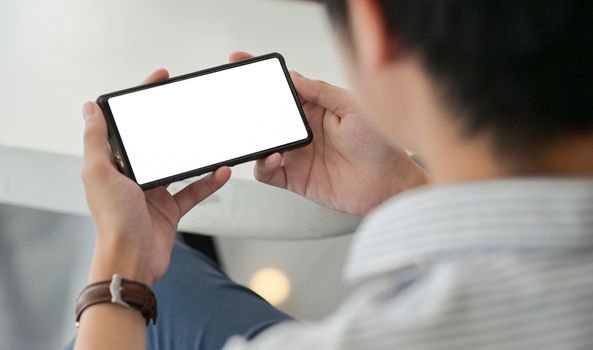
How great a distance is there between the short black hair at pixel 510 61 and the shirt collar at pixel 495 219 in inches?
0.7

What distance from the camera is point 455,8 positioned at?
29 centimetres

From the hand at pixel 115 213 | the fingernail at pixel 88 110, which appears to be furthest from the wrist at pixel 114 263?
the fingernail at pixel 88 110

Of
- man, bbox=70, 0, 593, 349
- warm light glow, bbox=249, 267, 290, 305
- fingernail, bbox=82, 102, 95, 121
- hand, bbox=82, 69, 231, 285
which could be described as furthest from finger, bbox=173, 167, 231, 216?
warm light glow, bbox=249, 267, 290, 305

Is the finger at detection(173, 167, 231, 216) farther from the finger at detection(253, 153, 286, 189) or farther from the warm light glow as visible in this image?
the warm light glow

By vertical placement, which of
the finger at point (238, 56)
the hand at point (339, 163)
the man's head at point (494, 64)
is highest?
the man's head at point (494, 64)

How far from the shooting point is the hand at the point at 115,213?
54cm

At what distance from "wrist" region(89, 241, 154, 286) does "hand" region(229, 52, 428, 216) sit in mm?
129

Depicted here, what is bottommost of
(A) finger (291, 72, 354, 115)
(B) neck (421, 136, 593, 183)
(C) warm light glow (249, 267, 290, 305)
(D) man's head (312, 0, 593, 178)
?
(C) warm light glow (249, 267, 290, 305)

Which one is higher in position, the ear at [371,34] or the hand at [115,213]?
the ear at [371,34]

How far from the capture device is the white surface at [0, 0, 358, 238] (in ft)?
1.99

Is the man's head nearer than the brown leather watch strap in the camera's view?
Yes

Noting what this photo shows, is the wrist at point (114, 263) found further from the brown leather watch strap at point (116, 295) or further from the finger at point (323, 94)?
the finger at point (323, 94)

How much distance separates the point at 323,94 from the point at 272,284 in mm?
499

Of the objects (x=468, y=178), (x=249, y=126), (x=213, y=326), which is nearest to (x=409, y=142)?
(x=468, y=178)
